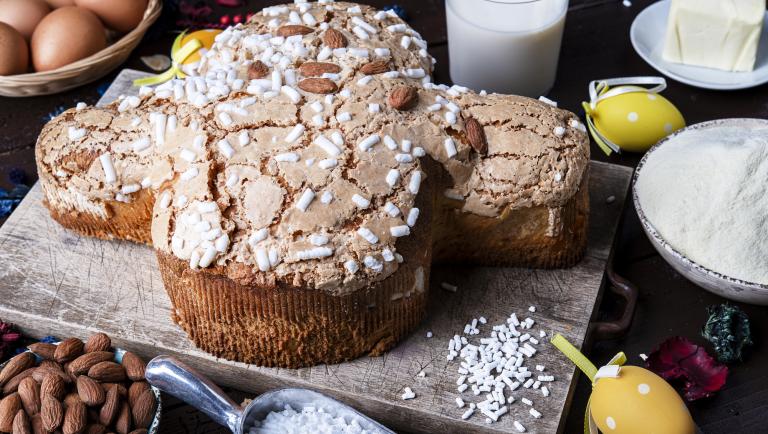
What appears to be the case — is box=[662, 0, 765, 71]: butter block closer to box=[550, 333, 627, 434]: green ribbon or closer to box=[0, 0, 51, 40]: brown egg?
box=[550, 333, 627, 434]: green ribbon

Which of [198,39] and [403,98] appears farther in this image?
[198,39]

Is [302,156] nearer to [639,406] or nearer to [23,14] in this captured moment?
[639,406]

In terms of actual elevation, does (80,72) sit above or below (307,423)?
above

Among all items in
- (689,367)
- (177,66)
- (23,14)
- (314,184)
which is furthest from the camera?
(23,14)

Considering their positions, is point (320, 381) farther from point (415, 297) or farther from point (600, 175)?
point (600, 175)

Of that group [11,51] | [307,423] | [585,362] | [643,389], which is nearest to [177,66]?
[11,51]

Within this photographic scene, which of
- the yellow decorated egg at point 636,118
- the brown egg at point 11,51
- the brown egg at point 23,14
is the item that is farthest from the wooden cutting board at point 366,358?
the brown egg at point 23,14
